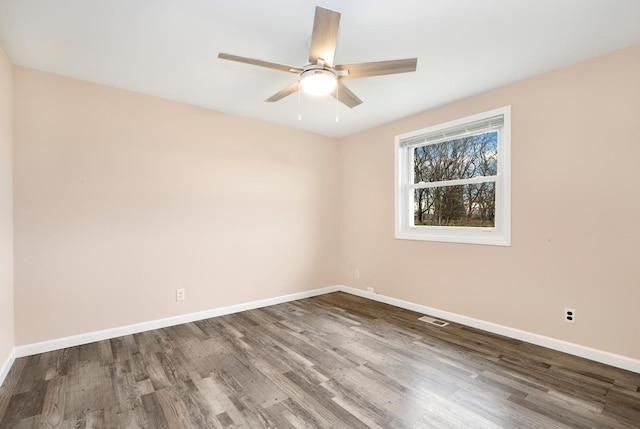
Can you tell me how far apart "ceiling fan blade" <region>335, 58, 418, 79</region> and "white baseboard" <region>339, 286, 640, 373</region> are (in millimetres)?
2523

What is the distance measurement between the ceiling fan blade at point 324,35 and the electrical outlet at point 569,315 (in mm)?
2727

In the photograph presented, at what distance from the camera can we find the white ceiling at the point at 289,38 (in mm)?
1799

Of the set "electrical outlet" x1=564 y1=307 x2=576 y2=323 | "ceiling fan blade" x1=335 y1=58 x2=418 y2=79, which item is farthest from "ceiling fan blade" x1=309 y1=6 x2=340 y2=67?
"electrical outlet" x1=564 y1=307 x2=576 y2=323

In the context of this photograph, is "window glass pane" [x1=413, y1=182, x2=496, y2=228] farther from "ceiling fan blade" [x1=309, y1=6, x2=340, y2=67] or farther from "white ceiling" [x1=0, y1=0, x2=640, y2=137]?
"ceiling fan blade" [x1=309, y1=6, x2=340, y2=67]

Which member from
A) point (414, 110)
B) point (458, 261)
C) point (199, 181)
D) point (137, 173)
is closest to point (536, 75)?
point (414, 110)

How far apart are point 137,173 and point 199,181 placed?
1.98 feet

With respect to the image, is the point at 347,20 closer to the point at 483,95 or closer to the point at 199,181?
the point at 483,95

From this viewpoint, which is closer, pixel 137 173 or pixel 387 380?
pixel 387 380

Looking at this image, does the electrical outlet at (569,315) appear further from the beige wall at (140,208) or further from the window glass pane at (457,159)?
the beige wall at (140,208)

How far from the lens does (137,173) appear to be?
2998 mm

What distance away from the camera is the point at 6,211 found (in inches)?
90.4

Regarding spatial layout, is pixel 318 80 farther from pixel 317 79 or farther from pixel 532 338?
pixel 532 338

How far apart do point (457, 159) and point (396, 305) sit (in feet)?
6.34

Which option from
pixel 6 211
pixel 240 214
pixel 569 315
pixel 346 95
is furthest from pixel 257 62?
pixel 569 315
